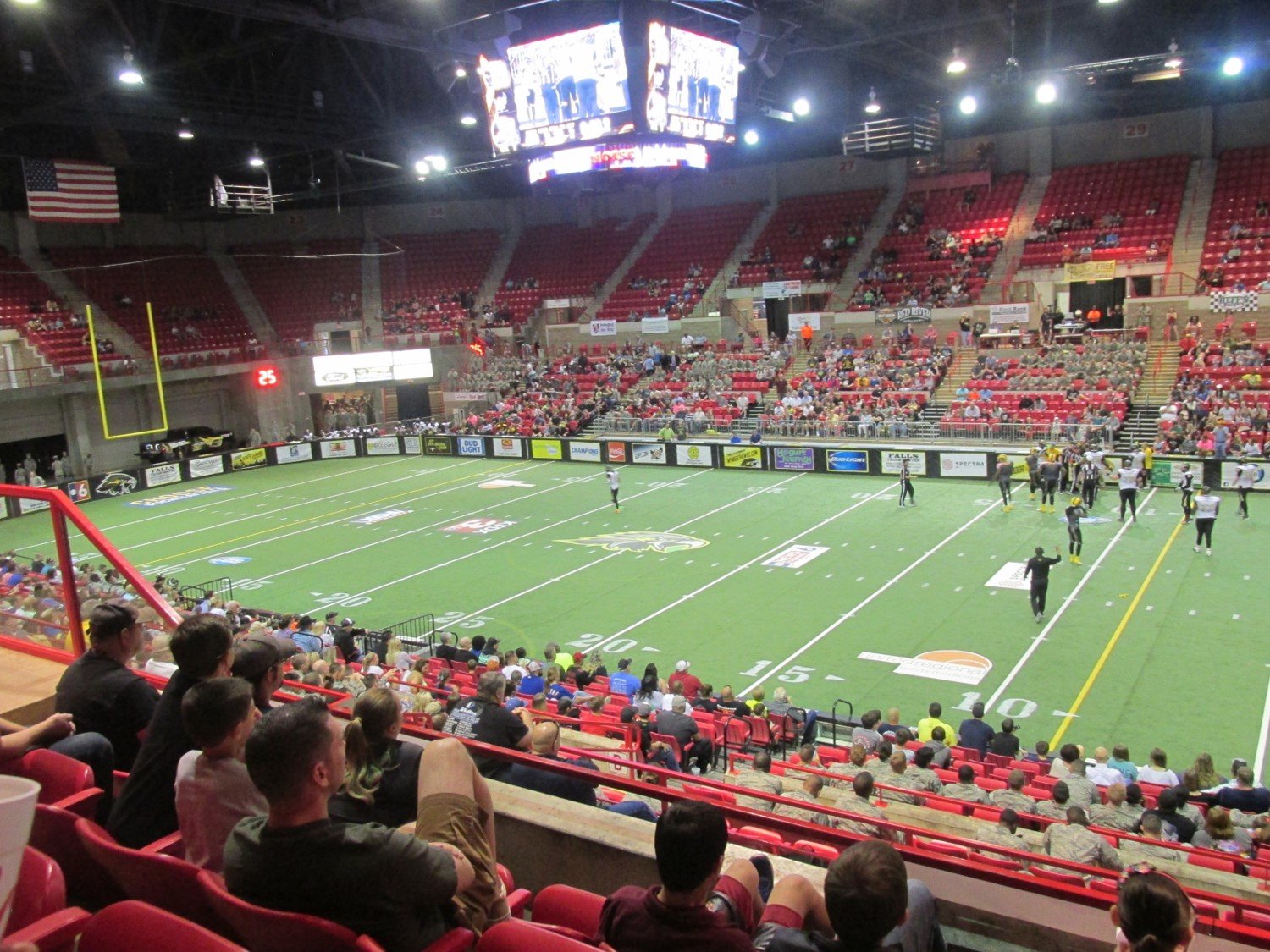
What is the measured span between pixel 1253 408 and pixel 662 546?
17.9m

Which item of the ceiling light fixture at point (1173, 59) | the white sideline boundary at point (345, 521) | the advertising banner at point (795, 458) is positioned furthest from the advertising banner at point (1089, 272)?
the white sideline boundary at point (345, 521)

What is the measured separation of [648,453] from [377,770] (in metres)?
35.5

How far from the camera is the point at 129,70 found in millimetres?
25750

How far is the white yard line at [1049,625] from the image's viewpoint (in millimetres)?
16656

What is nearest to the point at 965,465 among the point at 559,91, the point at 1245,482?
the point at 1245,482

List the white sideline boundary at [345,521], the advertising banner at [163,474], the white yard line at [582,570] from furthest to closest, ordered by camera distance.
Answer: the advertising banner at [163,474]
the white sideline boundary at [345,521]
the white yard line at [582,570]

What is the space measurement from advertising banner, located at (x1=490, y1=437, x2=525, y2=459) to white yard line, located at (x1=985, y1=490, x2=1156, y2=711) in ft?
81.2

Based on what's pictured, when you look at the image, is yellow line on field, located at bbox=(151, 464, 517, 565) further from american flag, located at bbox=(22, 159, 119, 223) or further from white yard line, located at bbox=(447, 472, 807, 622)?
american flag, located at bbox=(22, 159, 119, 223)

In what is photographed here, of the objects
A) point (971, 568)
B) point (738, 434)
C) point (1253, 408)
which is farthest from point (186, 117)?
point (1253, 408)

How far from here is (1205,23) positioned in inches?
1226

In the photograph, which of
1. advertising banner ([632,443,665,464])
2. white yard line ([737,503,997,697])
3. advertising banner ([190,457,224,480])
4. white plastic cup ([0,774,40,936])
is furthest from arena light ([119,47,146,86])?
white plastic cup ([0,774,40,936])

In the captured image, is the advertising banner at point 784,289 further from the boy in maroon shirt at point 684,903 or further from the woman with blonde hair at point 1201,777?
the boy in maroon shirt at point 684,903

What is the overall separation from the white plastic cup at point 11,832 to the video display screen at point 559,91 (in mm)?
22494

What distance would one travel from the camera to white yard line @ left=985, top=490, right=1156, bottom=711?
16.7 meters
